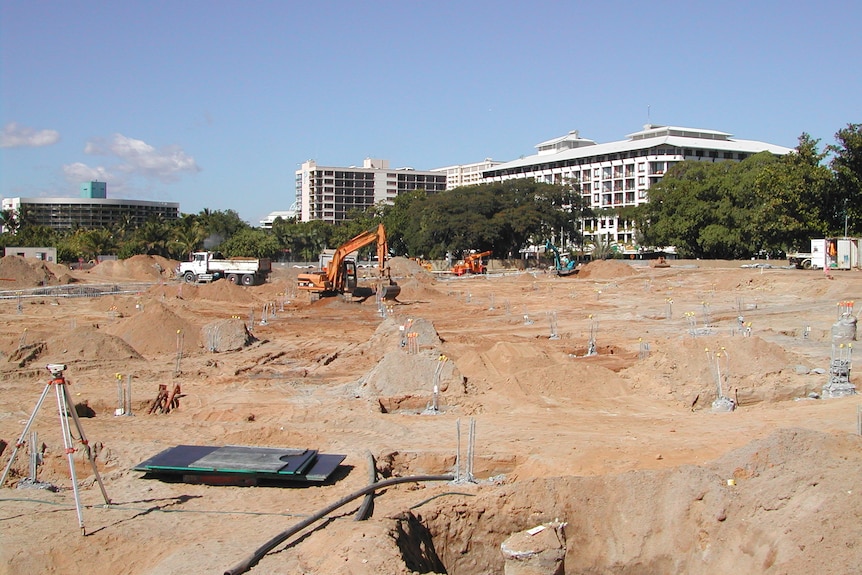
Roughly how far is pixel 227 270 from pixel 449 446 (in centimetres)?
4368

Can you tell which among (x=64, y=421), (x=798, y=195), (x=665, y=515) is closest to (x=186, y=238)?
(x=798, y=195)

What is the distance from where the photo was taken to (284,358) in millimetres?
24922

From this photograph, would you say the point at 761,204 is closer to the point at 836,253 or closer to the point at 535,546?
the point at 836,253

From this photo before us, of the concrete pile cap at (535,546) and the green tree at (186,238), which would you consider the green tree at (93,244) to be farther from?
the concrete pile cap at (535,546)

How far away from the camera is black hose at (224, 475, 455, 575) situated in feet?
27.0

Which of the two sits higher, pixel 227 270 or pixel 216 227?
pixel 216 227

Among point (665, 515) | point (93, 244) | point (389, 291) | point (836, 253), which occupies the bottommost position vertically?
point (665, 515)

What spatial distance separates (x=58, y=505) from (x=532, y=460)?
6.79 metres

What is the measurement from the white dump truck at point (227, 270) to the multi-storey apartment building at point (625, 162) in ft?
191

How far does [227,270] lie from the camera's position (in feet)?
179

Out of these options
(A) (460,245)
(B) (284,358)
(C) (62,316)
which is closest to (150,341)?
(B) (284,358)

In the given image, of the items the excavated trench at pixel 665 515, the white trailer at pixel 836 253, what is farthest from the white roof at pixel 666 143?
the excavated trench at pixel 665 515

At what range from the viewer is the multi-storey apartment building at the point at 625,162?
354ft

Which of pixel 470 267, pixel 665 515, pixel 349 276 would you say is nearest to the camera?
pixel 665 515
